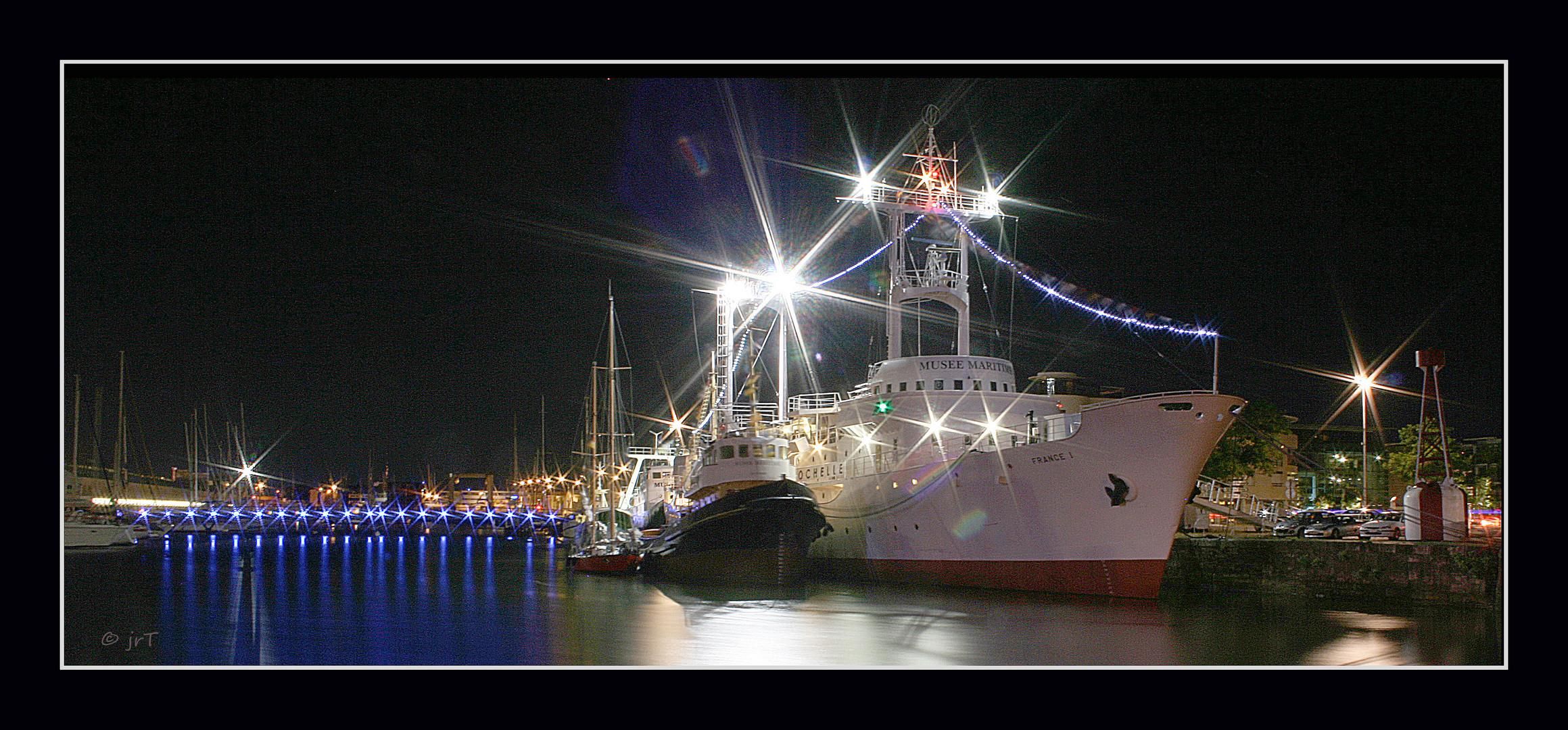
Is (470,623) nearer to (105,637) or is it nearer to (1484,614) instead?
(105,637)

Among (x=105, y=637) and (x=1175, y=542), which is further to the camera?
(x=1175, y=542)

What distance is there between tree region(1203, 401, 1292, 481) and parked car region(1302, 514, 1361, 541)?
458cm

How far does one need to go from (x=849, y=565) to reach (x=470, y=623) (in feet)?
29.2

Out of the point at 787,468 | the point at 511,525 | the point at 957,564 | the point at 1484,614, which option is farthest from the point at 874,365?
the point at 511,525

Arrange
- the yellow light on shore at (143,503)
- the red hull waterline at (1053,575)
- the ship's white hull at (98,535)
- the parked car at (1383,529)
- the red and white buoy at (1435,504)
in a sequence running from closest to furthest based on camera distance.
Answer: the red hull waterline at (1053,575) < the red and white buoy at (1435,504) < the parked car at (1383,529) < the ship's white hull at (98,535) < the yellow light on shore at (143,503)

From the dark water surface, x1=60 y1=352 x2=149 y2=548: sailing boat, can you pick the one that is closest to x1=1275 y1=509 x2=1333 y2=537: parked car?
the dark water surface

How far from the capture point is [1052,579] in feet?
57.6

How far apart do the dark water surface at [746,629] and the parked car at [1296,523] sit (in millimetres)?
3176

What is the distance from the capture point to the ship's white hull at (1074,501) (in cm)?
1636

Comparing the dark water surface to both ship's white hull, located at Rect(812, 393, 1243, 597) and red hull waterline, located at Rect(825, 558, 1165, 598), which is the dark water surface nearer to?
red hull waterline, located at Rect(825, 558, 1165, 598)

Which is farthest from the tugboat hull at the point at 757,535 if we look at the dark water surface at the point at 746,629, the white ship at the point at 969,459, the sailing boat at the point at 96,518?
the sailing boat at the point at 96,518

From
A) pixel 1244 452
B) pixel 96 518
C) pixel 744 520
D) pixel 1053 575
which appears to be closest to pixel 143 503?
pixel 96 518

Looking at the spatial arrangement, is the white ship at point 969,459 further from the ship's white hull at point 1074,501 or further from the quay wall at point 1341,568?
the quay wall at point 1341,568

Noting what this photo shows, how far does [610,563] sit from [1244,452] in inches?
712
